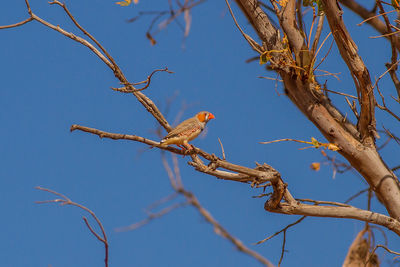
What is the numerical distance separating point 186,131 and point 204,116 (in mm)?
573

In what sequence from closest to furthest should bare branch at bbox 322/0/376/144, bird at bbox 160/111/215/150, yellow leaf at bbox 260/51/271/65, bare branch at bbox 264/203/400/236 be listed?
bare branch at bbox 264/203/400/236 → bare branch at bbox 322/0/376/144 → yellow leaf at bbox 260/51/271/65 → bird at bbox 160/111/215/150

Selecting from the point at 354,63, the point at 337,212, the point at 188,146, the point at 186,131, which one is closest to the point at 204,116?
the point at 186,131

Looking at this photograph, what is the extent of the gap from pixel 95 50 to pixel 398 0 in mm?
2394

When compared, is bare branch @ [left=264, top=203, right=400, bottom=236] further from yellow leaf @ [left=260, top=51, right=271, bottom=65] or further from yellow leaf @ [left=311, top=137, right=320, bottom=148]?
yellow leaf @ [left=260, top=51, right=271, bottom=65]

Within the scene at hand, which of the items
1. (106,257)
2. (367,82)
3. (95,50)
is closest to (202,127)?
(95,50)

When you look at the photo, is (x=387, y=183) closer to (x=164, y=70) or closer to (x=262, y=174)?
(x=262, y=174)

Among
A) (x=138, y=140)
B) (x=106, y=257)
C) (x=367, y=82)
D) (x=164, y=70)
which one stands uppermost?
(x=164, y=70)

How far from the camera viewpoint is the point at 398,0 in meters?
4.04

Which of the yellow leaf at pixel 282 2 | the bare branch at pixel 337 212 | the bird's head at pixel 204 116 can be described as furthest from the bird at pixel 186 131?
the yellow leaf at pixel 282 2

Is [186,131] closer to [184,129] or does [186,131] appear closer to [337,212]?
[184,129]

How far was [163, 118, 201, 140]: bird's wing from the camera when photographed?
156 inches

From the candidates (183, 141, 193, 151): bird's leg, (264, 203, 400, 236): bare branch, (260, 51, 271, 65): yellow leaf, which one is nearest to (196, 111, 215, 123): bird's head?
(183, 141, 193, 151): bird's leg

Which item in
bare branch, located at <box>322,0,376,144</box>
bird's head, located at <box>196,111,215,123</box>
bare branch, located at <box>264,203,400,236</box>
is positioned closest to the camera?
bare branch, located at <box>264,203,400,236</box>

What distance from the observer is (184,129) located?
162 inches
